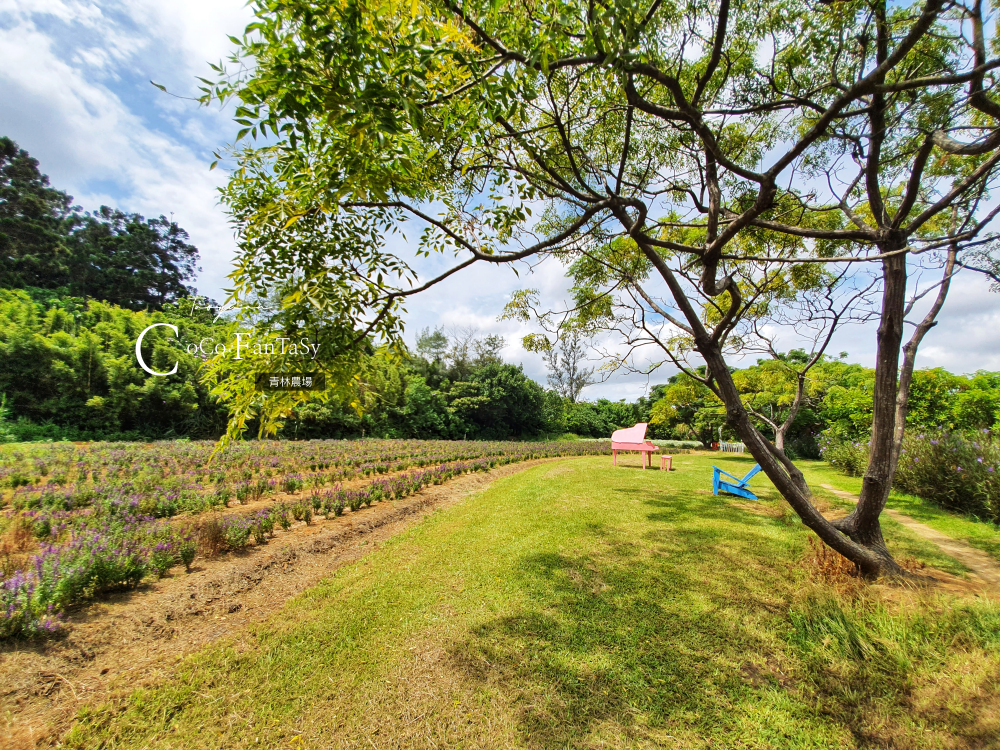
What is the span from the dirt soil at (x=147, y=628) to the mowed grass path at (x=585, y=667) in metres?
0.21

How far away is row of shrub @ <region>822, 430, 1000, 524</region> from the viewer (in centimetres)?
623

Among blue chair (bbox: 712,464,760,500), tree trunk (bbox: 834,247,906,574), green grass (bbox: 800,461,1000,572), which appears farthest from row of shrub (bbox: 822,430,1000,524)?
tree trunk (bbox: 834,247,906,574)

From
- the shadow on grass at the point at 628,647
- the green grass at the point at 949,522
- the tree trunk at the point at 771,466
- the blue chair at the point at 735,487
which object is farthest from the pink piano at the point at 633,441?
the tree trunk at the point at 771,466

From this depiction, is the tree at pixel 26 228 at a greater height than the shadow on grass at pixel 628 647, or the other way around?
the tree at pixel 26 228

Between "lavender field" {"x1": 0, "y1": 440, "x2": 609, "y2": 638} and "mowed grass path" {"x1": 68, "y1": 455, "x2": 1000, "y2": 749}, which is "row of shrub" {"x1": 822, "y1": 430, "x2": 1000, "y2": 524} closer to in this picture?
"mowed grass path" {"x1": 68, "y1": 455, "x2": 1000, "y2": 749}

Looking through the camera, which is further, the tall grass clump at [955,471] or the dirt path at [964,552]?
the tall grass clump at [955,471]

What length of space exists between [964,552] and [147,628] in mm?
9384

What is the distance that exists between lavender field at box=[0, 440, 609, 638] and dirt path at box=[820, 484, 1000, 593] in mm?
7525

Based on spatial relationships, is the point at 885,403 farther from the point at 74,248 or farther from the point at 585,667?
the point at 74,248

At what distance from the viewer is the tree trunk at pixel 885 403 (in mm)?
3787

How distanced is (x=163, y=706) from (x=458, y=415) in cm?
2688

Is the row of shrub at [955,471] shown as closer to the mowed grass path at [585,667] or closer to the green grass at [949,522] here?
the green grass at [949,522]

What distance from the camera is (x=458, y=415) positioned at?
1151 inches

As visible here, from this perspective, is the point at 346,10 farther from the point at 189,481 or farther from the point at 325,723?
the point at 189,481
